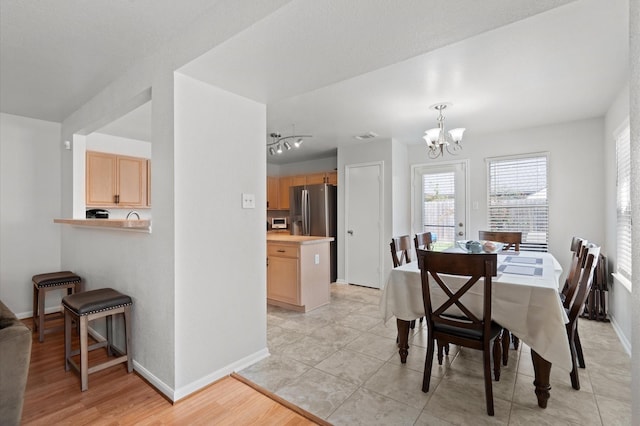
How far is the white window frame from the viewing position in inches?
116

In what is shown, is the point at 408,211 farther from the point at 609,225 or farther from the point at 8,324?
the point at 8,324

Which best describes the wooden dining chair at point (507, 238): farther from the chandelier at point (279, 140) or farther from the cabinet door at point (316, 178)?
the cabinet door at point (316, 178)

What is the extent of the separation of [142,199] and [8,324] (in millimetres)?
3316

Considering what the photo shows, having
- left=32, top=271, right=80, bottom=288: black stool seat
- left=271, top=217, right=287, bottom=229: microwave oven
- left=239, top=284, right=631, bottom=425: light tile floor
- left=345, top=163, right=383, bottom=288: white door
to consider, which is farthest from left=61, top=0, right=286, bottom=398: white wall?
left=271, top=217, right=287, bottom=229: microwave oven

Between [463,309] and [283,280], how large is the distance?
2.49 metres

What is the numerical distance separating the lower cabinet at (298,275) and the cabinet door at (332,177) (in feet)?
6.20

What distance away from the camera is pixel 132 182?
463 centimetres

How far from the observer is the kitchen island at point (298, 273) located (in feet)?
12.9

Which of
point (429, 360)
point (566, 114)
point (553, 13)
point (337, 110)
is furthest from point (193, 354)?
point (566, 114)

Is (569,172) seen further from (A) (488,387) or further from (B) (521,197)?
(A) (488,387)

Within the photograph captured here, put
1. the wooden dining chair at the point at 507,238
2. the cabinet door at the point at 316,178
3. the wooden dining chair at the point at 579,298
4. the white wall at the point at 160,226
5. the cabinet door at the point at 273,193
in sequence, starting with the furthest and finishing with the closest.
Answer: the cabinet door at the point at 273,193 → the cabinet door at the point at 316,178 → the wooden dining chair at the point at 507,238 → the wooden dining chair at the point at 579,298 → the white wall at the point at 160,226

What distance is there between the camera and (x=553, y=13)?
1860 mm

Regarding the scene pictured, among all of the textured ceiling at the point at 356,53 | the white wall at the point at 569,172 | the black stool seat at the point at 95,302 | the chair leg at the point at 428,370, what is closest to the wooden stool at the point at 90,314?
the black stool seat at the point at 95,302

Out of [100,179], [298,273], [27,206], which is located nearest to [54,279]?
[27,206]
